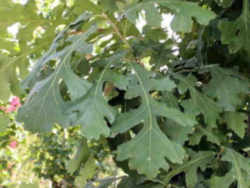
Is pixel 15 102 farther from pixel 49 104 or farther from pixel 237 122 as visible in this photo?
pixel 237 122

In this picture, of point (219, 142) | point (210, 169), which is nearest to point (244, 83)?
point (219, 142)

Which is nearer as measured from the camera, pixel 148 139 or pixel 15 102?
pixel 148 139

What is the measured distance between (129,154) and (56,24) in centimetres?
55

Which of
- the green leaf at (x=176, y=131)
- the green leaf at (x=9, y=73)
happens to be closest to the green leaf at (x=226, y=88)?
the green leaf at (x=176, y=131)

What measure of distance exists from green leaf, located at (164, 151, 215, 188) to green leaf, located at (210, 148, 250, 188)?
0.06m

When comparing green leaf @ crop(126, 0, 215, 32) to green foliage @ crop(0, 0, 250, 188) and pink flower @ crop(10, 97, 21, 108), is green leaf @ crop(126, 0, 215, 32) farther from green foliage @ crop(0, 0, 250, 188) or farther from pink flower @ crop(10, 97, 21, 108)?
pink flower @ crop(10, 97, 21, 108)

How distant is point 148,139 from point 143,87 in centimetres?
16

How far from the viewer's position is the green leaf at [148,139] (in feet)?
2.46

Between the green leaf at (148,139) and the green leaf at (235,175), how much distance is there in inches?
8.4

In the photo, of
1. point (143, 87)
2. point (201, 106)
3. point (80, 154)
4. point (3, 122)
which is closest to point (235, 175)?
point (201, 106)

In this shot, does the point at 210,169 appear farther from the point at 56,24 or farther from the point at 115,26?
the point at 56,24

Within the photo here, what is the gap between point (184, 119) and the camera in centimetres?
78

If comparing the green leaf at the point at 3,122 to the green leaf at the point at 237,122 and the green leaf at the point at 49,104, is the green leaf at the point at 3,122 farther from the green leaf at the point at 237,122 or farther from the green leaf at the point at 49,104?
the green leaf at the point at 237,122

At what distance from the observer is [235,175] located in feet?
2.96
